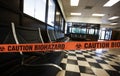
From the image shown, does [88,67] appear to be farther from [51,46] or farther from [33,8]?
[33,8]

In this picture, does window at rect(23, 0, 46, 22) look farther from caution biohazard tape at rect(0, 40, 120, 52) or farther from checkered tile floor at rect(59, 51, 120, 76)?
checkered tile floor at rect(59, 51, 120, 76)

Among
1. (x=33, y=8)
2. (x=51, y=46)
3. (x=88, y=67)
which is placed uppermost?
(x=33, y=8)

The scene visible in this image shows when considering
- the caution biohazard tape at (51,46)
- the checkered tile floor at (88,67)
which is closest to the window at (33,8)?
the caution biohazard tape at (51,46)

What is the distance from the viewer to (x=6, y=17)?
4.13 ft

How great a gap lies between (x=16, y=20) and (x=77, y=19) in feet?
35.7

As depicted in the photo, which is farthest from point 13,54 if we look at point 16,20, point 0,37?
point 16,20

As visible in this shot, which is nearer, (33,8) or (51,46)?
(51,46)

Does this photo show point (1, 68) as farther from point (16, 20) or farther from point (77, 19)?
point (77, 19)

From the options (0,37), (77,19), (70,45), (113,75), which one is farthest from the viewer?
(77,19)

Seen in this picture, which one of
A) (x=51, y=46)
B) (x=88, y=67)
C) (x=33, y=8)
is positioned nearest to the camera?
(x=51, y=46)

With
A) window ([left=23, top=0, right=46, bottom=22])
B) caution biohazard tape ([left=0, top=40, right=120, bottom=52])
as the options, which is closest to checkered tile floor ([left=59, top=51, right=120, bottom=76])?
caution biohazard tape ([left=0, top=40, right=120, bottom=52])

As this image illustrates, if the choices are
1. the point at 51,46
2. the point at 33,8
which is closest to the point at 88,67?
the point at 51,46

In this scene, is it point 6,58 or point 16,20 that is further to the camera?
point 16,20

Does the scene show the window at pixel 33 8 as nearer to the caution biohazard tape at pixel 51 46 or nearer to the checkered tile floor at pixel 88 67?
the caution biohazard tape at pixel 51 46
